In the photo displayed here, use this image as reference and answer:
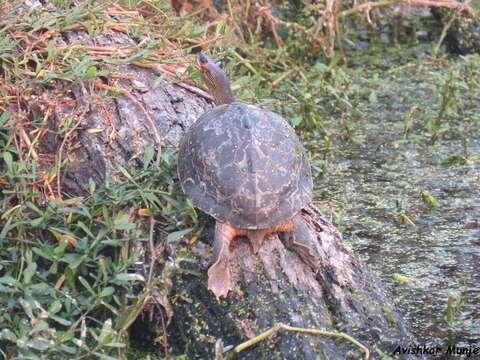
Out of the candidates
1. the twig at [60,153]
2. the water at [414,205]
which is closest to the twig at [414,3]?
the water at [414,205]

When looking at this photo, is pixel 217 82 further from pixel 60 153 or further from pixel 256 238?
pixel 256 238

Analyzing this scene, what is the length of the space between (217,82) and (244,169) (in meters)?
0.76

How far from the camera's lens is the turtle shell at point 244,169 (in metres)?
2.98

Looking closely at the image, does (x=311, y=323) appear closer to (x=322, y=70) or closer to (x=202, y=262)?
(x=202, y=262)

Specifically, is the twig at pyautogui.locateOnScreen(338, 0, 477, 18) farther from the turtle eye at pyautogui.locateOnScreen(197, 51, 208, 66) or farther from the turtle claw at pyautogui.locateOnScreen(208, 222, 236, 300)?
the turtle claw at pyautogui.locateOnScreen(208, 222, 236, 300)

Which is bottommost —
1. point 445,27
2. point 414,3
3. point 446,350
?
point 445,27

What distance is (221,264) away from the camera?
2.93 meters

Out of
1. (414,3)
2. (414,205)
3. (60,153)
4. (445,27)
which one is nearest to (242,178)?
(60,153)

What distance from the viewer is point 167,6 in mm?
4496

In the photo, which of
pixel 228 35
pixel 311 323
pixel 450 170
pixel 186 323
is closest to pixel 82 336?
pixel 186 323

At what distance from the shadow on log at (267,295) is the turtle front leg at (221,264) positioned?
0.18 feet

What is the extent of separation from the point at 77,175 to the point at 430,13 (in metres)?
4.59

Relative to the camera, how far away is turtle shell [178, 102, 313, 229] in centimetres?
298

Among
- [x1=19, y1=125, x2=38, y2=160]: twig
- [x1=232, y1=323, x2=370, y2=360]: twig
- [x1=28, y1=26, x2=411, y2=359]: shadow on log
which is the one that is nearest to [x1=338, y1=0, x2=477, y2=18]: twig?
[x1=28, y1=26, x2=411, y2=359]: shadow on log
